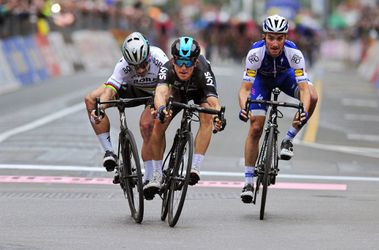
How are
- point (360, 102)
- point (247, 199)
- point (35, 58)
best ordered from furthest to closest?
point (35, 58) < point (360, 102) < point (247, 199)

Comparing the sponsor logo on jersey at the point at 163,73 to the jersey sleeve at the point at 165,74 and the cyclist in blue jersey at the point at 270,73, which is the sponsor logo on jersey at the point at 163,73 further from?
the cyclist in blue jersey at the point at 270,73

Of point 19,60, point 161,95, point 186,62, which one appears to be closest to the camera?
point 186,62

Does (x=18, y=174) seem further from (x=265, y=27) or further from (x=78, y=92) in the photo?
(x=78, y=92)

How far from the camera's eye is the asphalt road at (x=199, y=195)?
1016 centimetres

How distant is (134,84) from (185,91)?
2.44 feet

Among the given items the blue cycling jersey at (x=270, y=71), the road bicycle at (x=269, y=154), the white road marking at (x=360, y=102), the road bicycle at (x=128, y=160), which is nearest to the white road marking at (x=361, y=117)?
the white road marking at (x=360, y=102)

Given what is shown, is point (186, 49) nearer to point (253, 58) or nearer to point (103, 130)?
point (253, 58)

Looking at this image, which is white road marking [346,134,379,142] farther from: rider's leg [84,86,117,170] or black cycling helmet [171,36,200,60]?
black cycling helmet [171,36,200,60]

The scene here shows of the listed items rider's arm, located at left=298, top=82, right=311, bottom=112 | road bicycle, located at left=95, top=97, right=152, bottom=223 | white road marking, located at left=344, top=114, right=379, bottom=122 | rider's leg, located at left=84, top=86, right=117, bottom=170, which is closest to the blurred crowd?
white road marking, located at left=344, top=114, right=379, bottom=122

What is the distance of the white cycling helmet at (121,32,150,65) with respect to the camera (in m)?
11.2

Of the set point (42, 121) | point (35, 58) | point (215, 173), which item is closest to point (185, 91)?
point (215, 173)

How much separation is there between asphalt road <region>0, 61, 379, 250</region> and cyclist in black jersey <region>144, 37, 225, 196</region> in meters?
0.60

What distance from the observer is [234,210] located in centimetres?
1212

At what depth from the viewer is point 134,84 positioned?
1197cm
